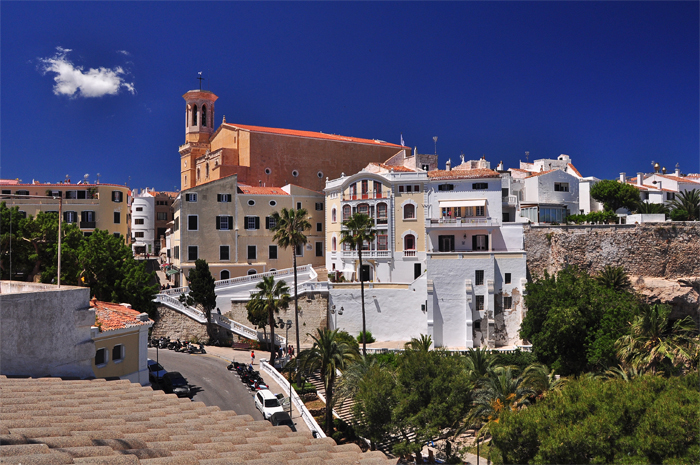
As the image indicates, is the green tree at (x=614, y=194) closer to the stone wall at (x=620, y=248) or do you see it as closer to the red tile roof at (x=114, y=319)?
the stone wall at (x=620, y=248)

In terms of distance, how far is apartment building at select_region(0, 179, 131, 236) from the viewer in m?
50.2

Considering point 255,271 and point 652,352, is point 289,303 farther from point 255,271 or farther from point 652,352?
point 652,352

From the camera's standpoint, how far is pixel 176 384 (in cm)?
3041

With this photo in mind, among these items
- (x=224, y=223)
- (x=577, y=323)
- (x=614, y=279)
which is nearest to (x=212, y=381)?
(x=224, y=223)

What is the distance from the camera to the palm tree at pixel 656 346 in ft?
96.2

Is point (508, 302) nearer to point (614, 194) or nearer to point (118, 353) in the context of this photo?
point (614, 194)

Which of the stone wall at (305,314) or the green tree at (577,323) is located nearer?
the green tree at (577,323)

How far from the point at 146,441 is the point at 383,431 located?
17.0m

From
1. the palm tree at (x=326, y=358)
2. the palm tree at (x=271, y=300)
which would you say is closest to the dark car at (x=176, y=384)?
the palm tree at (x=326, y=358)

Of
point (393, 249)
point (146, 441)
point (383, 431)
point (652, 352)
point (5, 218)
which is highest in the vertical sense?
point (5, 218)

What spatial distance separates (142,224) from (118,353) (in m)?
69.8

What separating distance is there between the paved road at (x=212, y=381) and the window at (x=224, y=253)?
41.7ft

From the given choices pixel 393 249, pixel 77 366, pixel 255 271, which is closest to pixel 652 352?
pixel 393 249

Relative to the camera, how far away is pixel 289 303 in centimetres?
4444
